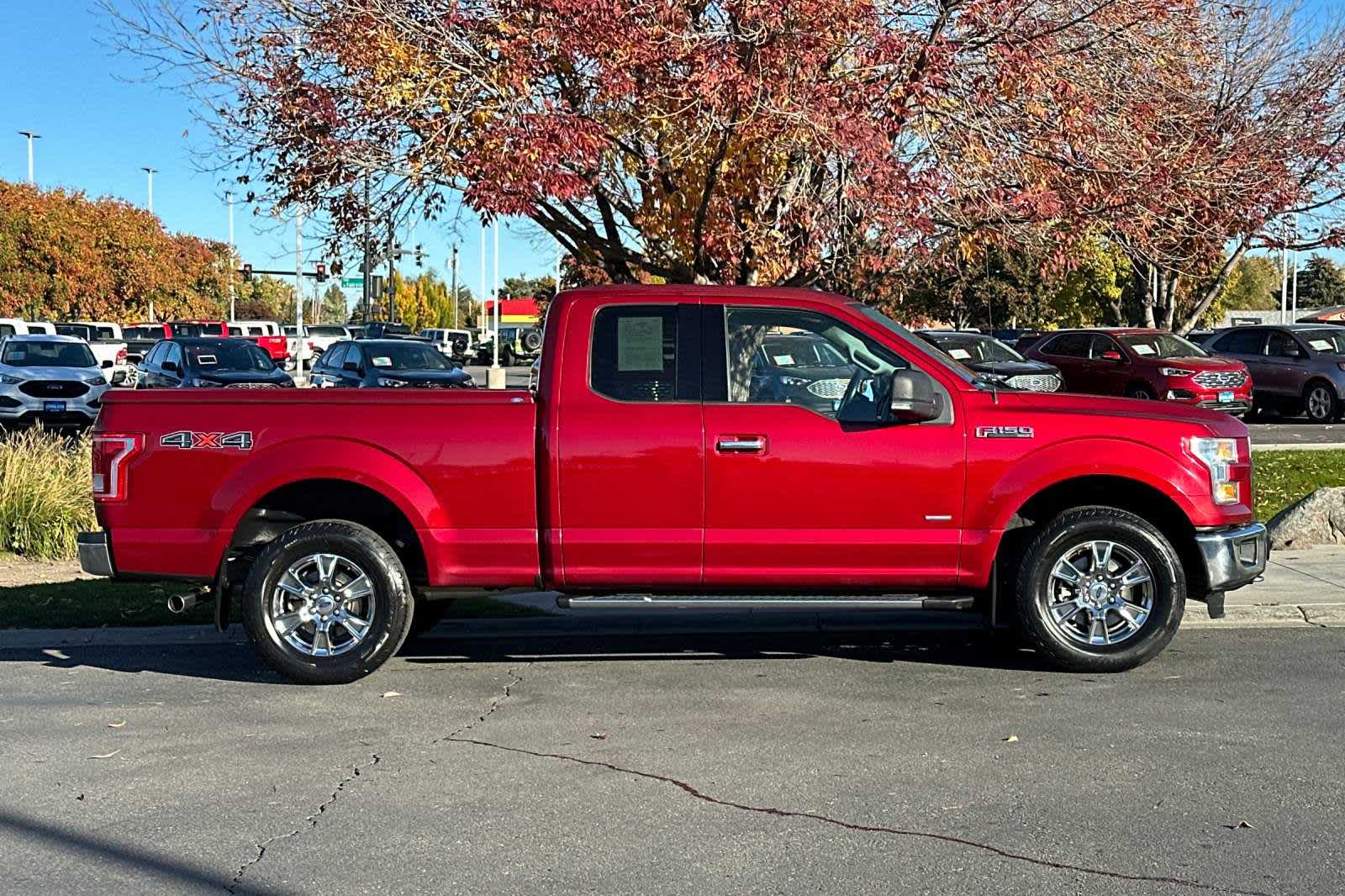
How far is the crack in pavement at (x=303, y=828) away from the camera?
14.9 ft

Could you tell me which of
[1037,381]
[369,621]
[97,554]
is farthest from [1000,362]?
[97,554]

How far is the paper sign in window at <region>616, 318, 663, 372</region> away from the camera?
24.0 ft

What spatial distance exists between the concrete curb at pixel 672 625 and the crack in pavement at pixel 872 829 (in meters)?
2.60

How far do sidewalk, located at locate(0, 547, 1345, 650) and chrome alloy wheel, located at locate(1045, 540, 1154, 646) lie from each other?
58.4 inches

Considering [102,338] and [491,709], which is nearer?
[491,709]

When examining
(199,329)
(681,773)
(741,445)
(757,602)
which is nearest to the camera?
(681,773)

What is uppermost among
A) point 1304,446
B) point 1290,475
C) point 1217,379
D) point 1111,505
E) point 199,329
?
point 199,329

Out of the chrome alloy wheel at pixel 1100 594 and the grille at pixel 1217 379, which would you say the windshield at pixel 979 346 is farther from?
the chrome alloy wheel at pixel 1100 594

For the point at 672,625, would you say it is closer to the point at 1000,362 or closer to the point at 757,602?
the point at 757,602

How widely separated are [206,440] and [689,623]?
10.6 feet

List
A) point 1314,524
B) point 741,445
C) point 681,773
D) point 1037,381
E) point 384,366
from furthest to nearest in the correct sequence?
point 384,366 → point 1037,381 → point 1314,524 → point 741,445 → point 681,773

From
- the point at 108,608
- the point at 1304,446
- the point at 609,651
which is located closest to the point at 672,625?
the point at 609,651

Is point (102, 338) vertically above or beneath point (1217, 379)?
above

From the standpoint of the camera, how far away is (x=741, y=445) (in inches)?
279
